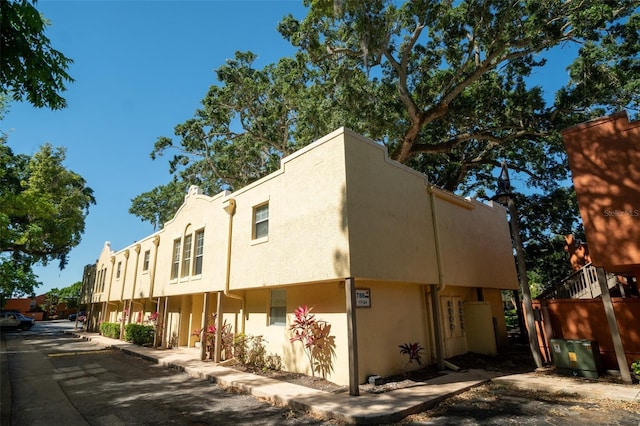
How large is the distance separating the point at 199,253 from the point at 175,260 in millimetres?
2586

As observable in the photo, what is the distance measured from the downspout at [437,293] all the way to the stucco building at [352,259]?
34mm

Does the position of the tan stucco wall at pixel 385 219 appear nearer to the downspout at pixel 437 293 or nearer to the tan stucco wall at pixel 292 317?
the downspout at pixel 437 293

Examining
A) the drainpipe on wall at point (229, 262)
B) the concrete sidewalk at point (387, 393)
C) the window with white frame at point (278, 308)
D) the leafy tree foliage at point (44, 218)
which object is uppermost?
the leafy tree foliage at point (44, 218)

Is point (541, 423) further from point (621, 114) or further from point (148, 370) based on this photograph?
point (148, 370)

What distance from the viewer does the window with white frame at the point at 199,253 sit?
14594 millimetres

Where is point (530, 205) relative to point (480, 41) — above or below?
below

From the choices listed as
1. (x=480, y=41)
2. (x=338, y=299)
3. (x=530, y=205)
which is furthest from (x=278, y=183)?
(x=530, y=205)

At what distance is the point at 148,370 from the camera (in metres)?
11.9

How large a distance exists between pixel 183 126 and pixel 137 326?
12.4 meters

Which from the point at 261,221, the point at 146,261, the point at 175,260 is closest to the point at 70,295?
the point at 146,261

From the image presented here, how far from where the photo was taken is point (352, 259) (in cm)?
793

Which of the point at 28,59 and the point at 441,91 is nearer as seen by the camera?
the point at 28,59

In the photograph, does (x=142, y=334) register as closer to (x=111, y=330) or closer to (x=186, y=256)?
(x=186, y=256)

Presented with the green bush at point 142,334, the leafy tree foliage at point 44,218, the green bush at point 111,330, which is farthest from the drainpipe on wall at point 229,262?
the leafy tree foliage at point 44,218
